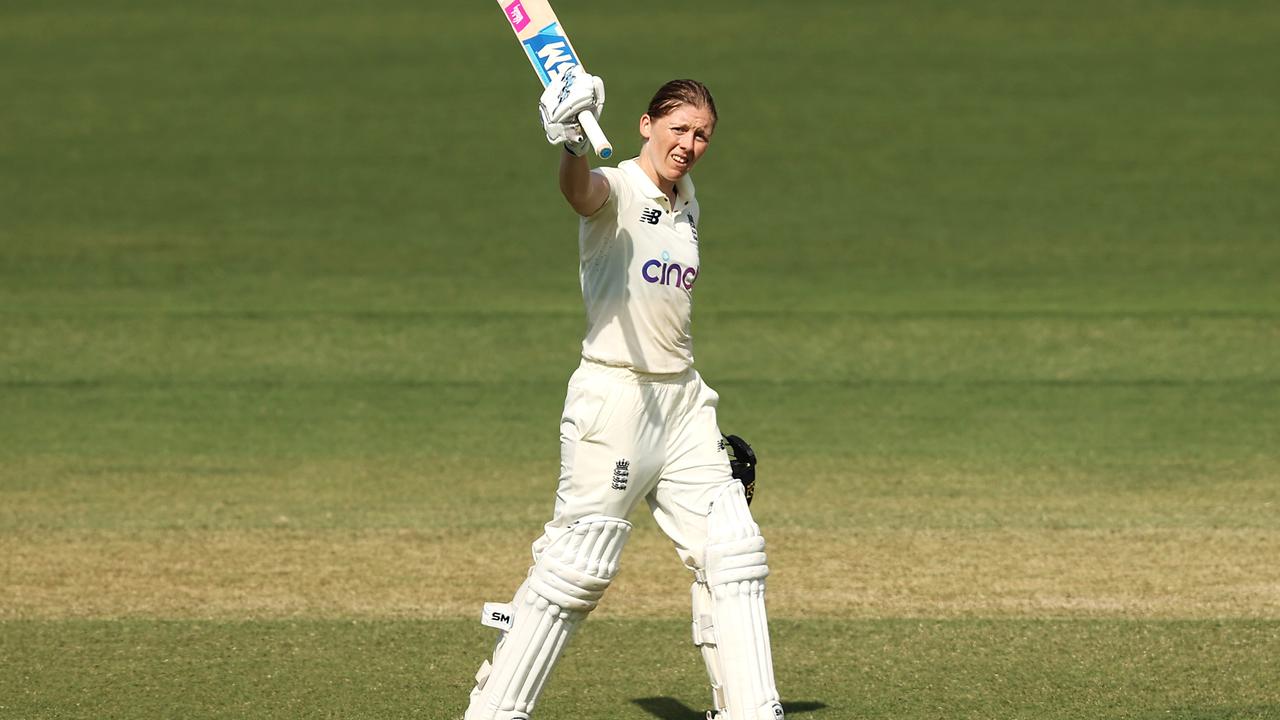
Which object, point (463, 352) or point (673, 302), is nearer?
point (673, 302)

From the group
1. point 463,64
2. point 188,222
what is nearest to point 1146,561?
point 188,222

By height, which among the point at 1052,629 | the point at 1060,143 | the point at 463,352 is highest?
the point at 1060,143

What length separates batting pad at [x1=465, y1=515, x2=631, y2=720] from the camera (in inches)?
215

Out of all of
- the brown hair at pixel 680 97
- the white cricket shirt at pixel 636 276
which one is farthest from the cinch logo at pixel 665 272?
the brown hair at pixel 680 97

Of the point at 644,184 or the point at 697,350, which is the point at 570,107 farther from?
the point at 697,350

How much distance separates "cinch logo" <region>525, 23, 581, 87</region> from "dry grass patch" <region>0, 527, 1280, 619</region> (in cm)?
256

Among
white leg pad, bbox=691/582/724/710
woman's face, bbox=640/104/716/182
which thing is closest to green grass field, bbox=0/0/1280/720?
white leg pad, bbox=691/582/724/710

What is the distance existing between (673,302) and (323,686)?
6.30 feet

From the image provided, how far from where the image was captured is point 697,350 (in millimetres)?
11852

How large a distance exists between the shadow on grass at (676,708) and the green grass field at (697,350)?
0.05 m

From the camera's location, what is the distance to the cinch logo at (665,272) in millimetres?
5531

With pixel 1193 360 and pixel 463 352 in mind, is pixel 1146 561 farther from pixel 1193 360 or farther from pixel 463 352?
pixel 463 352

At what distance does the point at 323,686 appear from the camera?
633cm

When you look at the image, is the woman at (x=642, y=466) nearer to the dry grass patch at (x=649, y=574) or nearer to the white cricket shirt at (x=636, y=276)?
the white cricket shirt at (x=636, y=276)
